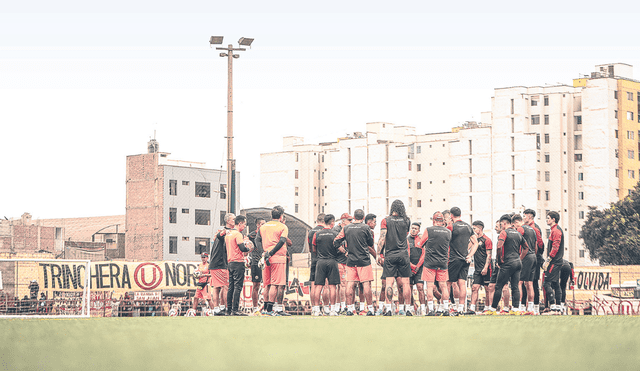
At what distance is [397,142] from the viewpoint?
13325 centimetres

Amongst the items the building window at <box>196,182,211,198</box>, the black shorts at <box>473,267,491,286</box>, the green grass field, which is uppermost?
the building window at <box>196,182,211,198</box>

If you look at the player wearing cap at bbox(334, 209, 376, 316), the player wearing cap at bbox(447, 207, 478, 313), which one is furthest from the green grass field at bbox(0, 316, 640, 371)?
the player wearing cap at bbox(447, 207, 478, 313)

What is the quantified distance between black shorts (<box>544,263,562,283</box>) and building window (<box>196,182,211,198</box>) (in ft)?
267

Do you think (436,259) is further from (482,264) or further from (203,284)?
(203,284)

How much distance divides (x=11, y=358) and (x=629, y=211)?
3335 inches

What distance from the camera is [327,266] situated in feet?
52.8

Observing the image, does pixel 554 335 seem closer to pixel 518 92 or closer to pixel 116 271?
pixel 116 271

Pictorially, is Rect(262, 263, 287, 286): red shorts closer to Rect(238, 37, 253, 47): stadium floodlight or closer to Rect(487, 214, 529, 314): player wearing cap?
Rect(487, 214, 529, 314): player wearing cap

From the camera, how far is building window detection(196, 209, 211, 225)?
9700 cm

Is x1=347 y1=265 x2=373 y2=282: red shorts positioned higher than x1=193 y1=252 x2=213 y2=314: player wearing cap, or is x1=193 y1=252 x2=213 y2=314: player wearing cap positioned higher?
x1=347 y1=265 x2=373 y2=282: red shorts

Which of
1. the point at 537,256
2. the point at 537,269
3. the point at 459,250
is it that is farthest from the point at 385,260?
the point at 537,256

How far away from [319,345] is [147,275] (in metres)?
18.2

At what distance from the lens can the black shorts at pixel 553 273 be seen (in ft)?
59.5

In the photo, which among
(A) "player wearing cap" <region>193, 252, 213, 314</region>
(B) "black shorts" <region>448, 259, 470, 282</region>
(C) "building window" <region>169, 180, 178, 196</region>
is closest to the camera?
(B) "black shorts" <region>448, 259, 470, 282</region>
